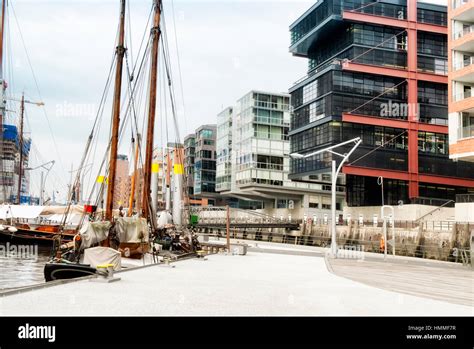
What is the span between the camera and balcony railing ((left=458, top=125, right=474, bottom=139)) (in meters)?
44.8

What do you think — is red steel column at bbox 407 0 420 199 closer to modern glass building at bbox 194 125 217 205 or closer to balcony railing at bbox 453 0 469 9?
balcony railing at bbox 453 0 469 9

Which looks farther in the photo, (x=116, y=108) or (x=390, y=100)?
(x=390, y=100)

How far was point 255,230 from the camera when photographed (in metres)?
90.2

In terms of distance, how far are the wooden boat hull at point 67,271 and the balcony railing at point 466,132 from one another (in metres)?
38.7

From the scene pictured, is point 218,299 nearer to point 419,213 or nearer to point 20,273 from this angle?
point 20,273

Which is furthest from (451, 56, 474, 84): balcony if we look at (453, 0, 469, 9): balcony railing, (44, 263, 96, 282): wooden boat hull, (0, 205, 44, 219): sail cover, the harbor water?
(0, 205, 44, 219): sail cover

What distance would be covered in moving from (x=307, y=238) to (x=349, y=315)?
5988 centimetres

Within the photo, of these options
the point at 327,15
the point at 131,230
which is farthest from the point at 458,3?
the point at 131,230

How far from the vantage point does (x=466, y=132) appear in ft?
149

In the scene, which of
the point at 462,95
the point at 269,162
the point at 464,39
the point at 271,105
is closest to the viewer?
the point at 464,39

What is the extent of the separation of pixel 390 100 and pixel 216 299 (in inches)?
2435

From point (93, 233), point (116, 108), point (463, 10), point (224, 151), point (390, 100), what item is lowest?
point (93, 233)

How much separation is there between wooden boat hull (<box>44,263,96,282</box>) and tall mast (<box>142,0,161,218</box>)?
13016mm
